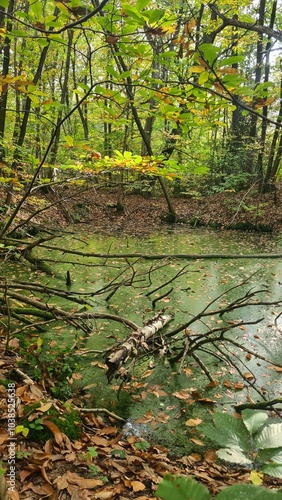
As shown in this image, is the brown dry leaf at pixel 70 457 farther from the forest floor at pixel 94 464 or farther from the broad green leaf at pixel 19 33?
the broad green leaf at pixel 19 33

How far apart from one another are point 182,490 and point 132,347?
235 cm

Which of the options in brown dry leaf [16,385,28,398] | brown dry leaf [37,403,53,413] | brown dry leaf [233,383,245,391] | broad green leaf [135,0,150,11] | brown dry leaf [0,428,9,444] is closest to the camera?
broad green leaf [135,0,150,11]

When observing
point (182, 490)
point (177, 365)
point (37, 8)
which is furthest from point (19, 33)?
point (177, 365)

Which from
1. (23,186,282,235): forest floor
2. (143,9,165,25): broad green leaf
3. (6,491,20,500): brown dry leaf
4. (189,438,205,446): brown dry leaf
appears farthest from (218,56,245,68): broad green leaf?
(23,186,282,235): forest floor

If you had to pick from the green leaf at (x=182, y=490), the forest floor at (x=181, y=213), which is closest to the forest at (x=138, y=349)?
the green leaf at (x=182, y=490)

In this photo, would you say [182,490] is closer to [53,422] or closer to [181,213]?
[53,422]

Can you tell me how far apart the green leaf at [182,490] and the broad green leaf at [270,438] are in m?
0.72

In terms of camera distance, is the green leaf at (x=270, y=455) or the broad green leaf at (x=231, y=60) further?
the broad green leaf at (x=231, y=60)

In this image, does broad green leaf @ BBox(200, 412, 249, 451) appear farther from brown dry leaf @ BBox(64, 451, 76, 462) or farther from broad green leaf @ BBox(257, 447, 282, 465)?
brown dry leaf @ BBox(64, 451, 76, 462)

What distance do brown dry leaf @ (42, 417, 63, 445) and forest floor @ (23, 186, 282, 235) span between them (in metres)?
7.35

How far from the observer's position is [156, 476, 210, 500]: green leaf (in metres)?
0.48

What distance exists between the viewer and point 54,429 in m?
1.98

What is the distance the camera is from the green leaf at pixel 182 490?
1.58 ft

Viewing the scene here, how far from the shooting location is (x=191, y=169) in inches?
98.2
